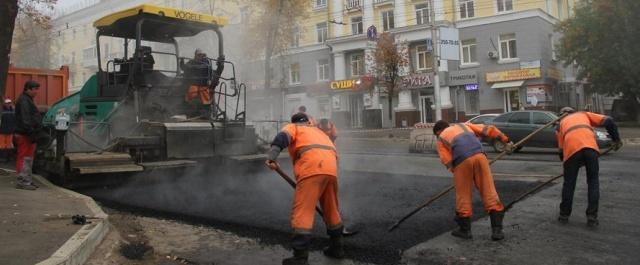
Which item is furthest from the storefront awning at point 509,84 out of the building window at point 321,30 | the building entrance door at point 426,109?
the building window at point 321,30

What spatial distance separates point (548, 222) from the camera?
18.7ft

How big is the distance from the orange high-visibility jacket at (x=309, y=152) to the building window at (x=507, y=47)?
2510cm

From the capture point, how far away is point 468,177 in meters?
5.13

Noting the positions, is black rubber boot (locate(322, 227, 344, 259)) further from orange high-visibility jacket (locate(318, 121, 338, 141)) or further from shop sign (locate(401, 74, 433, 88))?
shop sign (locate(401, 74, 433, 88))

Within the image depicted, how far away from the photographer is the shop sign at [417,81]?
29375mm

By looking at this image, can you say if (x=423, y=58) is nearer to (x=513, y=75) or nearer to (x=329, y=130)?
(x=513, y=75)

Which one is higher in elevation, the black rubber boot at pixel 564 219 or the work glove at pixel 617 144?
the work glove at pixel 617 144

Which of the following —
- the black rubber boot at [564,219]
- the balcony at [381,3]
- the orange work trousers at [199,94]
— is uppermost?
the balcony at [381,3]

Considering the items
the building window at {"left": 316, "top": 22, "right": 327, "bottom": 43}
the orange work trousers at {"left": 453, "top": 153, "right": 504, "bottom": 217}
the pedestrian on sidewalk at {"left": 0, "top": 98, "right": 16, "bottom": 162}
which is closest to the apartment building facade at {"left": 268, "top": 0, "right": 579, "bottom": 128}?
the building window at {"left": 316, "top": 22, "right": 327, "bottom": 43}

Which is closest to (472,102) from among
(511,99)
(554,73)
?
(511,99)

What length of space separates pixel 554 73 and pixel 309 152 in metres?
26.3

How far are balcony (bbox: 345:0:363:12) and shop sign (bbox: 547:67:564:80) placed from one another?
11.4m

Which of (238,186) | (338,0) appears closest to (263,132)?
(238,186)

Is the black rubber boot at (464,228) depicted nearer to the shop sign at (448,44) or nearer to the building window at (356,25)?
the shop sign at (448,44)
